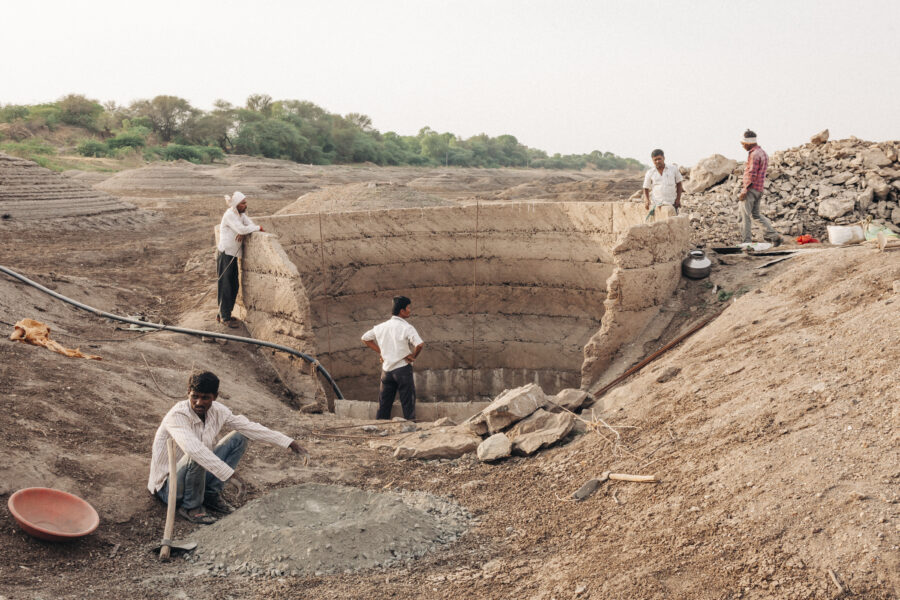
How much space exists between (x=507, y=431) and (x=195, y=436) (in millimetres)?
2452

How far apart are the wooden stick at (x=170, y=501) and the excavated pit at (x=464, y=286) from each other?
14.9 ft

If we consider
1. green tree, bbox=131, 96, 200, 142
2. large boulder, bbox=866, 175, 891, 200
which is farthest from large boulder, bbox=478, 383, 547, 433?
green tree, bbox=131, 96, 200, 142

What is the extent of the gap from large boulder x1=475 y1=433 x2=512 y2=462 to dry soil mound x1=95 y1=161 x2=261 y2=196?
2136 cm

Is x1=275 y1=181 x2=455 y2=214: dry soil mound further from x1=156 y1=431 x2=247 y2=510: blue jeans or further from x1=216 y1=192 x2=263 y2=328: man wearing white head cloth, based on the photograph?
x1=156 y1=431 x2=247 y2=510: blue jeans

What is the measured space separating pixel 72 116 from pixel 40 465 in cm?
3914

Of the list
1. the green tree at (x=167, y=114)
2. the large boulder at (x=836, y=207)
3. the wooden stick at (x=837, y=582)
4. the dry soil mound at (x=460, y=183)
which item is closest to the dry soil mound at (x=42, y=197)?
the large boulder at (x=836, y=207)

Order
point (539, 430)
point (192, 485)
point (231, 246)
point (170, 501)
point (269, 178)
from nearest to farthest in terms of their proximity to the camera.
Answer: point (170, 501) → point (192, 485) → point (539, 430) → point (231, 246) → point (269, 178)

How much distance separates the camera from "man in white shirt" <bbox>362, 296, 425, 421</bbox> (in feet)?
23.0

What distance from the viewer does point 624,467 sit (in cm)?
473

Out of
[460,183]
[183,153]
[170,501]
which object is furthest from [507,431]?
[183,153]

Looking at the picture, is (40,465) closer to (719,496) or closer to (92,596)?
(92,596)

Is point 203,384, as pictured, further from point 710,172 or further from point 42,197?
point 42,197

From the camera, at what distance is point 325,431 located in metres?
6.50

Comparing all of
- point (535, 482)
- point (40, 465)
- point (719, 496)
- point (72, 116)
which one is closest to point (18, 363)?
point (40, 465)
